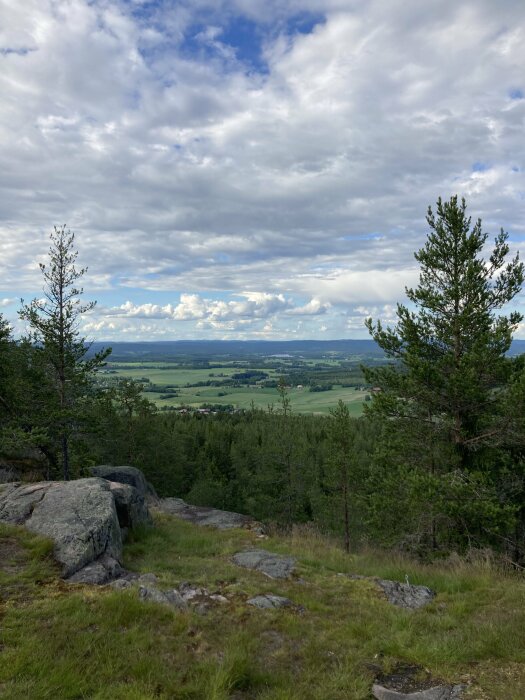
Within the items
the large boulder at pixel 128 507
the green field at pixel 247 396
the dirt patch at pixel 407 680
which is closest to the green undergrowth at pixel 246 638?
the dirt patch at pixel 407 680

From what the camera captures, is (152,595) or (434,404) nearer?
(152,595)

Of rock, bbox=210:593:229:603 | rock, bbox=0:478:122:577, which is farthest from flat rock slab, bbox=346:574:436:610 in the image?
rock, bbox=0:478:122:577

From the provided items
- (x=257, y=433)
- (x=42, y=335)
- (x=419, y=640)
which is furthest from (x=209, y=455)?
(x=419, y=640)

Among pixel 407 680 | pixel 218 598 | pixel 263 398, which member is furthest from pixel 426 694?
pixel 263 398

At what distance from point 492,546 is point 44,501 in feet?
47.7

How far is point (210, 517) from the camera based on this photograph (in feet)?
67.3

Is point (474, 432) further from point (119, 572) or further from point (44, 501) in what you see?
point (44, 501)

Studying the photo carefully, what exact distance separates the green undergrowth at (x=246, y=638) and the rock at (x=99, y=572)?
1.72ft

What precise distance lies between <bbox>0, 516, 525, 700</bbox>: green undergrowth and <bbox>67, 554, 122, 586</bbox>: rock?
52cm

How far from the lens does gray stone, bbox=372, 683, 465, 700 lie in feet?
16.0

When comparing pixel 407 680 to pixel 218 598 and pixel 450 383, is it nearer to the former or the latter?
pixel 218 598

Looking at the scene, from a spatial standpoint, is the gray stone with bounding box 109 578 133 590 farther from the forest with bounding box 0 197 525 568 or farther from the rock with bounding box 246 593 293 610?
the forest with bounding box 0 197 525 568

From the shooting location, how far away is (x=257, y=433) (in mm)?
67875

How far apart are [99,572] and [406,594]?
6.86 metres
